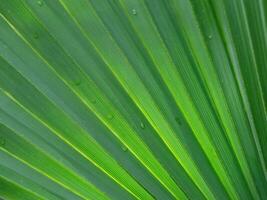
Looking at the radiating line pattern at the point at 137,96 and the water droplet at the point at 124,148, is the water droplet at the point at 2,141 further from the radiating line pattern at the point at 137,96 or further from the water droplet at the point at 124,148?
the water droplet at the point at 124,148

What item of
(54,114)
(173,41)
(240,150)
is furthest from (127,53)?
(240,150)

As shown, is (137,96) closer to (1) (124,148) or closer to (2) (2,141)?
(1) (124,148)

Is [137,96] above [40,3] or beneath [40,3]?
beneath

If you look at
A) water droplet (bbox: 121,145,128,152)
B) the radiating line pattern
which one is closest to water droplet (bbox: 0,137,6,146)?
the radiating line pattern

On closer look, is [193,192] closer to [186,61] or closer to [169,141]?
[169,141]

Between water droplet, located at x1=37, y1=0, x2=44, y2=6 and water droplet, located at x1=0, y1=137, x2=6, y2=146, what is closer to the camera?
water droplet, located at x1=37, y1=0, x2=44, y2=6

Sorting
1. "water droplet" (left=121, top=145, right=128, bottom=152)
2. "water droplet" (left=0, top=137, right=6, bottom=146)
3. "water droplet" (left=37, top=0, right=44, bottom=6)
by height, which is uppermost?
"water droplet" (left=37, top=0, right=44, bottom=6)

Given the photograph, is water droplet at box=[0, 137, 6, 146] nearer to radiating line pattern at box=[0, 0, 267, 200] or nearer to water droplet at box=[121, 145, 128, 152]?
radiating line pattern at box=[0, 0, 267, 200]

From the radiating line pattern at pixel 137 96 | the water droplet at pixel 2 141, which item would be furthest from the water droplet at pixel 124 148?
the water droplet at pixel 2 141

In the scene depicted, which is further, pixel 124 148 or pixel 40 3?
pixel 124 148

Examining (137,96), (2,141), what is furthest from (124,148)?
(2,141)
